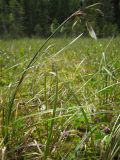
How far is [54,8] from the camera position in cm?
3203

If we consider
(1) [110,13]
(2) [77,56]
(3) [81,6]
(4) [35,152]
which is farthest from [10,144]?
(1) [110,13]

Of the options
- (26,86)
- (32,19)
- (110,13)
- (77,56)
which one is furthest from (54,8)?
(26,86)

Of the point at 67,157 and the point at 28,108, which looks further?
the point at 28,108

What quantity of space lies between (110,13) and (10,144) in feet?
104

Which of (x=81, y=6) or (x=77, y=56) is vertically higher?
(x=81, y=6)

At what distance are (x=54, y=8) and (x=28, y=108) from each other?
98.8 ft

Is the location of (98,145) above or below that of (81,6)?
below

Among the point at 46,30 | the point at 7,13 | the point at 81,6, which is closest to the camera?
the point at 81,6

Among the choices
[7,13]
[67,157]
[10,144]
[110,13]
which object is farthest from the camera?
[110,13]

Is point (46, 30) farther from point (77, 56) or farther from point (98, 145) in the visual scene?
point (98, 145)

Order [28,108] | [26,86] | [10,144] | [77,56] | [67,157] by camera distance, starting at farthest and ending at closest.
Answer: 1. [77,56]
2. [26,86]
3. [28,108]
4. [10,144]
5. [67,157]

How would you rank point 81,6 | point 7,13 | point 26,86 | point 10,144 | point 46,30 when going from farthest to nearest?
1. point 46,30
2. point 7,13
3. point 26,86
4. point 10,144
5. point 81,6

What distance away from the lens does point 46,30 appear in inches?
1206

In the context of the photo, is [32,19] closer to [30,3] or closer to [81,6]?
[30,3]
